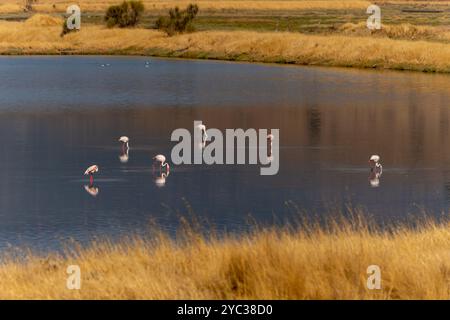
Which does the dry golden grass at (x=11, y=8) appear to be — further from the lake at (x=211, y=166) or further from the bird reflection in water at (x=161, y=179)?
the bird reflection in water at (x=161, y=179)

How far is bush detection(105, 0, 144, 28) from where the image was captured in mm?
101500

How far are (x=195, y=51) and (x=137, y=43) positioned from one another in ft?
35.2

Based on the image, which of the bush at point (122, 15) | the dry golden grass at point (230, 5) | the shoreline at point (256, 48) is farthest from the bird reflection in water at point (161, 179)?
the dry golden grass at point (230, 5)

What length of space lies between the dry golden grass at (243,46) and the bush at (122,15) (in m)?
3.07

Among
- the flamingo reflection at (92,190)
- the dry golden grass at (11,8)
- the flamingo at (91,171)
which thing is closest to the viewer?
the flamingo reflection at (92,190)

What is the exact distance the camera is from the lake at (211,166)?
18.6m

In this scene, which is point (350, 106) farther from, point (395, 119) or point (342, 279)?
point (342, 279)

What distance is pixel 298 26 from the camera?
355ft

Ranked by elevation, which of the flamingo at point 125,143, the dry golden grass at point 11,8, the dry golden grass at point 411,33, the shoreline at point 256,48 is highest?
the dry golden grass at point 11,8

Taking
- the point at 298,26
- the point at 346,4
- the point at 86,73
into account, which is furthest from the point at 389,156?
the point at 346,4

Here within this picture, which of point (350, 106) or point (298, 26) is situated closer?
point (350, 106)

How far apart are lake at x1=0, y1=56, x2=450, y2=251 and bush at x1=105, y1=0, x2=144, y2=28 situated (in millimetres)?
47681

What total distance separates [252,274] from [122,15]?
93.5m

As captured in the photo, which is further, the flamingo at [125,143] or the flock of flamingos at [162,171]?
the flamingo at [125,143]
